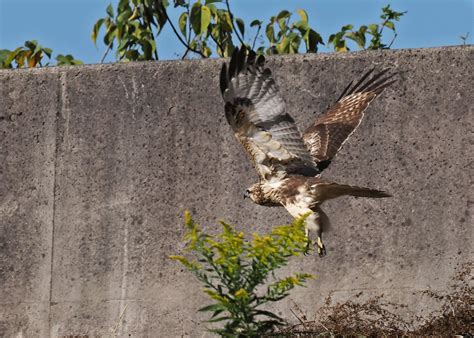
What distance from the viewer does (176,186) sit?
7.66 m

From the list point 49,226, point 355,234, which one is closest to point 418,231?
point 355,234

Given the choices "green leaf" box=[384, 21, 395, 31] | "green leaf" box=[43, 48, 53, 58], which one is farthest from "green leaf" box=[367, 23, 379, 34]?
"green leaf" box=[43, 48, 53, 58]

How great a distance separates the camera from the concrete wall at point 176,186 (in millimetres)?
7488

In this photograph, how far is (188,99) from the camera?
773 centimetres

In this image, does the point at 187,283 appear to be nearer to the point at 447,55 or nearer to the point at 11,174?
the point at 11,174

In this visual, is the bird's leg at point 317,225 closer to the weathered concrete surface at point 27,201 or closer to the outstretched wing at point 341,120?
the outstretched wing at point 341,120

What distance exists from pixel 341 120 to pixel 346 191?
0.64 meters

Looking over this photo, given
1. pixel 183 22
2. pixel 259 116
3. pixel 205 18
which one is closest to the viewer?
pixel 259 116

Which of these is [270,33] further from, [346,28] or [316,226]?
[316,226]

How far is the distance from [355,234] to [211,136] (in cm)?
104

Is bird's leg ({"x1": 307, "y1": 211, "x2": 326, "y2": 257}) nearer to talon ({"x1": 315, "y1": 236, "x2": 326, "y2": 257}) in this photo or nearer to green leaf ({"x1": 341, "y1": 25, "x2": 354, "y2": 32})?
talon ({"x1": 315, "y1": 236, "x2": 326, "y2": 257})

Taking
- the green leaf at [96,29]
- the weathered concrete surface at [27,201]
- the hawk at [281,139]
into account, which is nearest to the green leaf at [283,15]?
the green leaf at [96,29]

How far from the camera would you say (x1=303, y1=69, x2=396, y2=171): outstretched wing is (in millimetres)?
7352

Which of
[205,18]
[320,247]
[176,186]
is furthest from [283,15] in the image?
[320,247]
